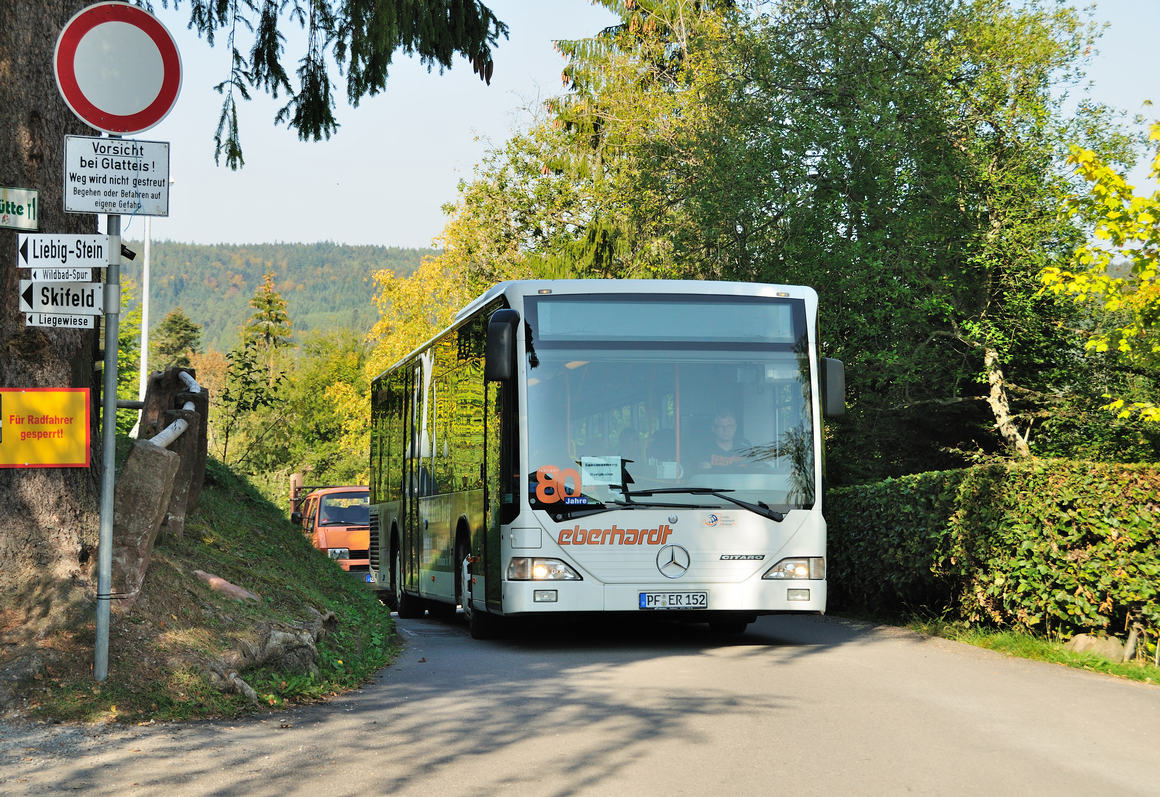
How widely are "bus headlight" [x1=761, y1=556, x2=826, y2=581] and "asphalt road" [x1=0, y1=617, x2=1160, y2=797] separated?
45.9 inches

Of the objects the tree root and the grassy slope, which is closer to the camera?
the grassy slope

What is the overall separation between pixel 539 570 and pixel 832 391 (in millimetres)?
3138

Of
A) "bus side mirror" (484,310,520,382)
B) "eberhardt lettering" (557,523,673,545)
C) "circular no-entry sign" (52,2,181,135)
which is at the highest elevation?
"circular no-entry sign" (52,2,181,135)

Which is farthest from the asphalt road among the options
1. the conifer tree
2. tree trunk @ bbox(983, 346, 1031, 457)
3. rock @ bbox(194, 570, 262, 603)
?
the conifer tree

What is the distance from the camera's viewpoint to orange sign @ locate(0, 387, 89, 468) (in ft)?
25.3

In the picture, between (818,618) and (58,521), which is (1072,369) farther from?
(58,521)

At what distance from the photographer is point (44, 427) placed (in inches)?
307

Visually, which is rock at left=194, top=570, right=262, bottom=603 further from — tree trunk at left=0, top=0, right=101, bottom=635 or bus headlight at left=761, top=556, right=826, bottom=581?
bus headlight at left=761, top=556, right=826, bottom=581

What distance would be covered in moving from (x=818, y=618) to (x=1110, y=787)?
10384 millimetres

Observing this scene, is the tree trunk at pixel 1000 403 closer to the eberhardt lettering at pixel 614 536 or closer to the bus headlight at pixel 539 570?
the eberhardt lettering at pixel 614 536

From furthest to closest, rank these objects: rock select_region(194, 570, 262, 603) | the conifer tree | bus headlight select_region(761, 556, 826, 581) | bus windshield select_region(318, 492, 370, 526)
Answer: the conifer tree, bus windshield select_region(318, 492, 370, 526), bus headlight select_region(761, 556, 826, 581), rock select_region(194, 570, 262, 603)

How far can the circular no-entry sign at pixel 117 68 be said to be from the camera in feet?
23.9

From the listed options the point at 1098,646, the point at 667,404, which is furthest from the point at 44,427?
the point at 1098,646

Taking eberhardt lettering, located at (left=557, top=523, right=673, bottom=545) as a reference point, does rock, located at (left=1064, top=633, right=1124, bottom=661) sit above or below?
below
